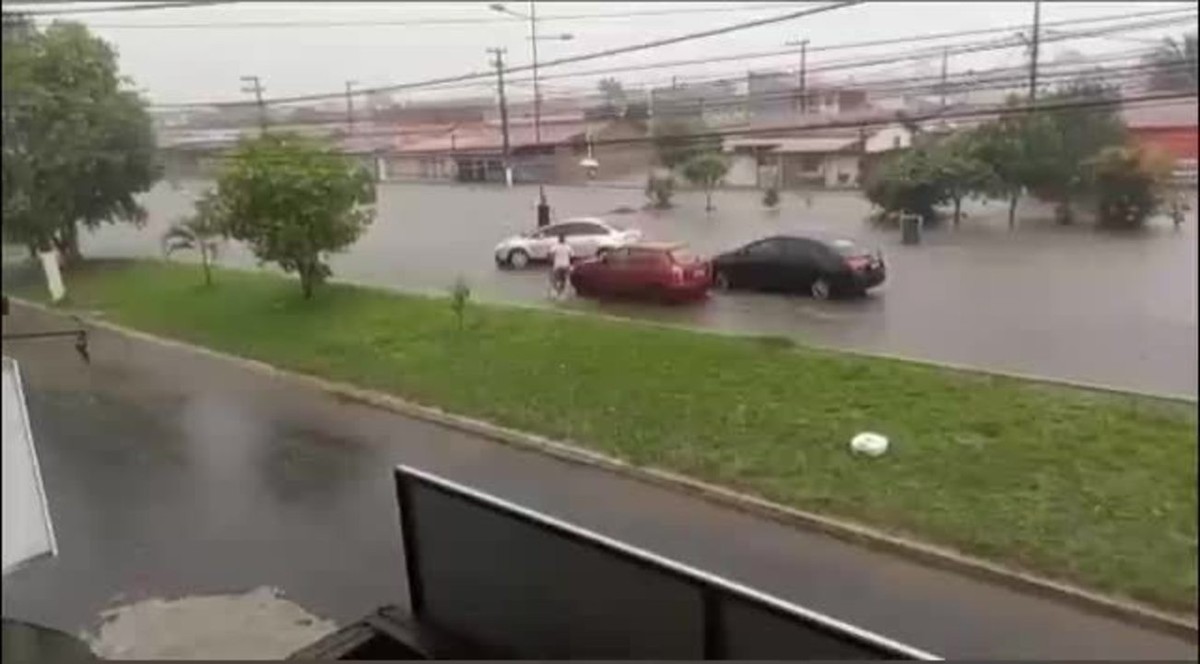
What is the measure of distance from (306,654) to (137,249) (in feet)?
1.78

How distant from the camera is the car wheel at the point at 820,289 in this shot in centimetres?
115

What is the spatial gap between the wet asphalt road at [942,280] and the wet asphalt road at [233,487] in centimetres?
19

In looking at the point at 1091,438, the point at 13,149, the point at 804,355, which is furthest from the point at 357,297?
the point at 1091,438

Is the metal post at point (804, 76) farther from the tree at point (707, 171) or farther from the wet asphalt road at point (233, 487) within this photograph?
the wet asphalt road at point (233, 487)

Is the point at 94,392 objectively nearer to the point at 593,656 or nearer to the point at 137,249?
the point at 137,249

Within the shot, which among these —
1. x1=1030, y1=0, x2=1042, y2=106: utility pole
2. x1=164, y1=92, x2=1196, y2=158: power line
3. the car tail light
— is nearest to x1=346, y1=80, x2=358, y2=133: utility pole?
x1=164, y1=92, x2=1196, y2=158: power line

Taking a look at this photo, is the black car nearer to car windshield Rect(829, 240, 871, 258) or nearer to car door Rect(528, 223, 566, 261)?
car windshield Rect(829, 240, 871, 258)

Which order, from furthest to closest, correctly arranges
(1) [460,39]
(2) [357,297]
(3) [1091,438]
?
(2) [357,297]
(1) [460,39]
(3) [1091,438]

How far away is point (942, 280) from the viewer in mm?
1123

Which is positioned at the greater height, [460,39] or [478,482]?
[460,39]

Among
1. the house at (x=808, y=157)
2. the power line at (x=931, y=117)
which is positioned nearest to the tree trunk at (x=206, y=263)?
the power line at (x=931, y=117)

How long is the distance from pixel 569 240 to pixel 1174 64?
606 millimetres

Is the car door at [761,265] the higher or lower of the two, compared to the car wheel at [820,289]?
higher

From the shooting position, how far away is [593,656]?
1.38m
